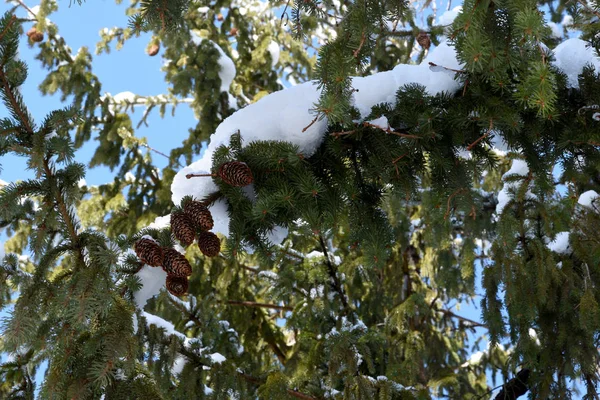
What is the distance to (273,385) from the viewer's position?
430 cm

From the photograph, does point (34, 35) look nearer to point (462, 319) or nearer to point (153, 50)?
point (153, 50)

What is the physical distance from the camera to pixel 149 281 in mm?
3186

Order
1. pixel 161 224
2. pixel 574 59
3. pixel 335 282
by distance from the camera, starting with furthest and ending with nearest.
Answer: pixel 335 282, pixel 161 224, pixel 574 59

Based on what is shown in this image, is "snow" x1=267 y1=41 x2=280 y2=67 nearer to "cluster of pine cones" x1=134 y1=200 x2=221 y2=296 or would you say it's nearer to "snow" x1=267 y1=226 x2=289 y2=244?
"snow" x1=267 y1=226 x2=289 y2=244

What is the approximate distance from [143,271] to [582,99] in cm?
231

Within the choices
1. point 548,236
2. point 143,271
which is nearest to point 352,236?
point 143,271

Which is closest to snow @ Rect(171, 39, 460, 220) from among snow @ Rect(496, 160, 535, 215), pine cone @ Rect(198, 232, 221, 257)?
pine cone @ Rect(198, 232, 221, 257)

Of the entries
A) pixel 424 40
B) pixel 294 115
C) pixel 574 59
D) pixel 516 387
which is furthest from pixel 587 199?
pixel 294 115

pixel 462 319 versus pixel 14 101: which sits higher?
pixel 462 319

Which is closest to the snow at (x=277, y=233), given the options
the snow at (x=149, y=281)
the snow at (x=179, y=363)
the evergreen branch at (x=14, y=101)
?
the snow at (x=149, y=281)

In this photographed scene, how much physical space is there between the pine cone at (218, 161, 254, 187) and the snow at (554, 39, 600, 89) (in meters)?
1.60

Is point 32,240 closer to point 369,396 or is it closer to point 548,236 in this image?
point 369,396

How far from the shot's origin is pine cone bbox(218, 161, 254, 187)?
279 centimetres

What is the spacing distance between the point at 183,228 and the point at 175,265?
0.56 feet
